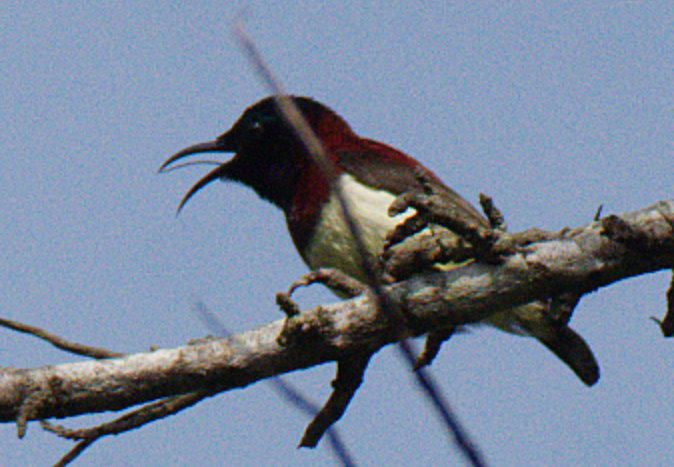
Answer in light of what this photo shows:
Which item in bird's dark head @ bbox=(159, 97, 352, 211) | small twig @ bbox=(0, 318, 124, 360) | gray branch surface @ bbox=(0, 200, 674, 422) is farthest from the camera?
Answer: bird's dark head @ bbox=(159, 97, 352, 211)

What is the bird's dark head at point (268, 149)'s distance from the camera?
19.6 feet

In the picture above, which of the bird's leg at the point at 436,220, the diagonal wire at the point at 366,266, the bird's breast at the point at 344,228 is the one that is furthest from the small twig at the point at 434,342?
the diagonal wire at the point at 366,266

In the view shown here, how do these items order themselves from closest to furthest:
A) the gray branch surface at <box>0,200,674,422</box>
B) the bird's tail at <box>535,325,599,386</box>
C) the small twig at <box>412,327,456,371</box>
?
the gray branch surface at <box>0,200,674,422</box>
the small twig at <box>412,327,456,371</box>
the bird's tail at <box>535,325,599,386</box>

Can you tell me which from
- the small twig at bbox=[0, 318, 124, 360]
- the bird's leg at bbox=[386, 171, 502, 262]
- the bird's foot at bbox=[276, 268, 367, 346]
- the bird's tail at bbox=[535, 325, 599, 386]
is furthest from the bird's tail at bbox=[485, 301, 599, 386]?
the small twig at bbox=[0, 318, 124, 360]

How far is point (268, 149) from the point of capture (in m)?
6.24

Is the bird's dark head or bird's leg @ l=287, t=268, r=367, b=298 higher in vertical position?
the bird's dark head

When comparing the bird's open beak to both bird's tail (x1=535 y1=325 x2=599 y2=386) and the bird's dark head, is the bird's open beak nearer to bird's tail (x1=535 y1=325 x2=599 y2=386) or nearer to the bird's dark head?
the bird's dark head

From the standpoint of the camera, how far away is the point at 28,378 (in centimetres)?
329

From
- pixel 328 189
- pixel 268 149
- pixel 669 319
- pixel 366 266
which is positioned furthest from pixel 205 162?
pixel 366 266

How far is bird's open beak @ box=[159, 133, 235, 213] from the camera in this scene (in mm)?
6492

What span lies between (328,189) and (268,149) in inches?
48.0

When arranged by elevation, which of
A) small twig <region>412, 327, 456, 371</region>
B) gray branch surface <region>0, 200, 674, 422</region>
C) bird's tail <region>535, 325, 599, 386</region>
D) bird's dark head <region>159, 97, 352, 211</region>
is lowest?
bird's tail <region>535, 325, 599, 386</region>

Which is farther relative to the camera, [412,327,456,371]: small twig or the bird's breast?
the bird's breast

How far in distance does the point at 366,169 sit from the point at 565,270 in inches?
87.2
